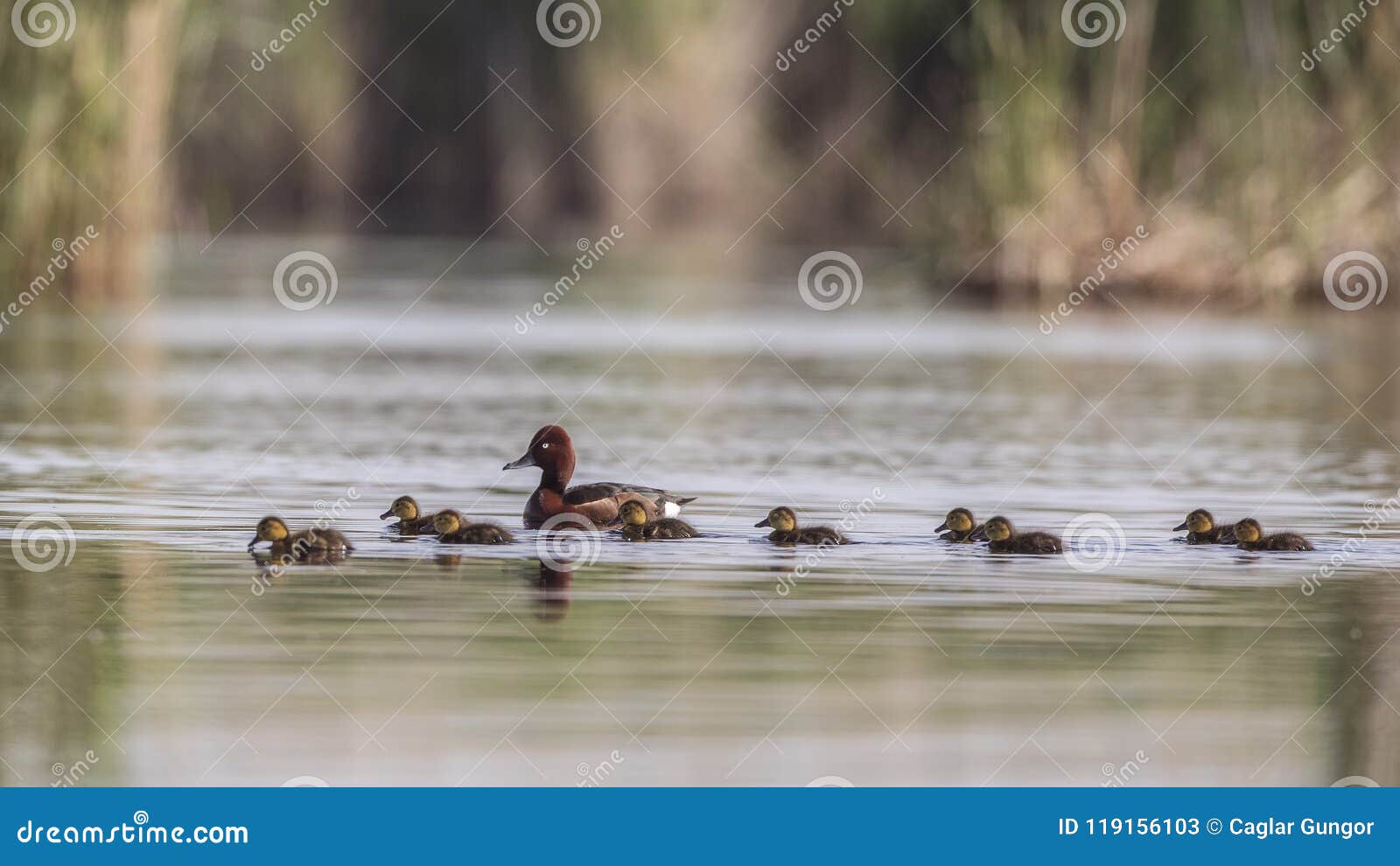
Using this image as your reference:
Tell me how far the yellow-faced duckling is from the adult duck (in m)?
2.64

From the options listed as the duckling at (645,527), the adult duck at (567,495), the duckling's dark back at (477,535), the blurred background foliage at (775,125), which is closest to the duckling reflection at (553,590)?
the duckling's dark back at (477,535)

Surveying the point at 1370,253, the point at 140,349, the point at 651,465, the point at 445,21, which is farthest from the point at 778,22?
the point at 651,465

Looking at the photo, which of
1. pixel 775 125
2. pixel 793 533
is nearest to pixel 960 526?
pixel 793 533

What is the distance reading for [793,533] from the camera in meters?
12.2

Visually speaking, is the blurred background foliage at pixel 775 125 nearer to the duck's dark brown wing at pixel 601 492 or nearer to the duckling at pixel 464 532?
the duck's dark brown wing at pixel 601 492

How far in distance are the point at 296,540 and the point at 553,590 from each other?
4.60 feet

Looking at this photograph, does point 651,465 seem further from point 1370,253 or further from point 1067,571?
point 1370,253

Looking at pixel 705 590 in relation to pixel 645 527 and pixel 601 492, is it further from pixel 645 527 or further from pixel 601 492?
pixel 601 492

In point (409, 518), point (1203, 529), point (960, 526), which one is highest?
point (409, 518)

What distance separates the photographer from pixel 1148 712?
8.43m

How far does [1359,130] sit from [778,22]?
22.5 meters

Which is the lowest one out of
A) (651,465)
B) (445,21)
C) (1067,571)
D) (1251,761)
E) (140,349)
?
(1251,761)

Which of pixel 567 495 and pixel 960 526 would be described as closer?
pixel 960 526

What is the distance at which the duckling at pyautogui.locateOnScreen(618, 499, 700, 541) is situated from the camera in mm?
12422
